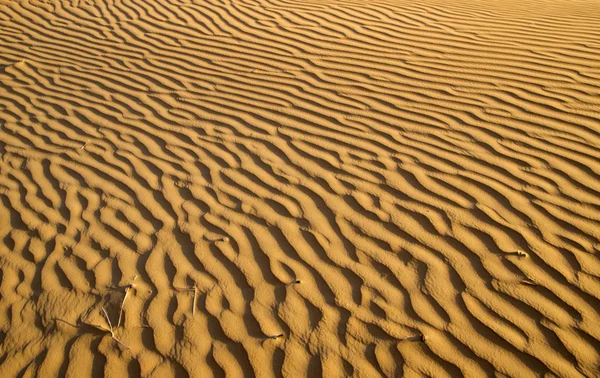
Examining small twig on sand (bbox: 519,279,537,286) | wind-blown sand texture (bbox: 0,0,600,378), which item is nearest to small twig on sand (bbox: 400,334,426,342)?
wind-blown sand texture (bbox: 0,0,600,378)

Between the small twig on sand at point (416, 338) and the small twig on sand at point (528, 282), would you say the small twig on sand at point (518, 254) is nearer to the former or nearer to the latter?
the small twig on sand at point (528, 282)

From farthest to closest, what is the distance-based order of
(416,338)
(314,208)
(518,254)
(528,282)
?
(314,208), (518,254), (528,282), (416,338)

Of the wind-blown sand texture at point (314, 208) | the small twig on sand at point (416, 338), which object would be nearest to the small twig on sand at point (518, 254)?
the wind-blown sand texture at point (314, 208)

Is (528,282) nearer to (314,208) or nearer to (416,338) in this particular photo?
(416,338)

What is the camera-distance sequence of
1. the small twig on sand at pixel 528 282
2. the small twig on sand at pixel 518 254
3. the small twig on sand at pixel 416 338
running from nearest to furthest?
the small twig on sand at pixel 416 338, the small twig on sand at pixel 528 282, the small twig on sand at pixel 518 254

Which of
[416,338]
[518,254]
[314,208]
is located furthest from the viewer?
[314,208]

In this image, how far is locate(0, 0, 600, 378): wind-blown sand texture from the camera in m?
2.47

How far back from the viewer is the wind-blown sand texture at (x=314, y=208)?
2.47 meters

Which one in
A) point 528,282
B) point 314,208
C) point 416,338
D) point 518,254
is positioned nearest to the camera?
point 416,338

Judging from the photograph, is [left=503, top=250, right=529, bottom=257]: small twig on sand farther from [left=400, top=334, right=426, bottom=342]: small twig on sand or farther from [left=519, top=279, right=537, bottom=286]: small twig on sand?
[left=400, top=334, right=426, bottom=342]: small twig on sand

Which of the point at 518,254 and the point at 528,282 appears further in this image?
the point at 518,254

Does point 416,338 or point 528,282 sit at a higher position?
point 528,282

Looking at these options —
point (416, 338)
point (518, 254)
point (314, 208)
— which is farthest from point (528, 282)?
point (314, 208)

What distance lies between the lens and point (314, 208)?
326 centimetres
